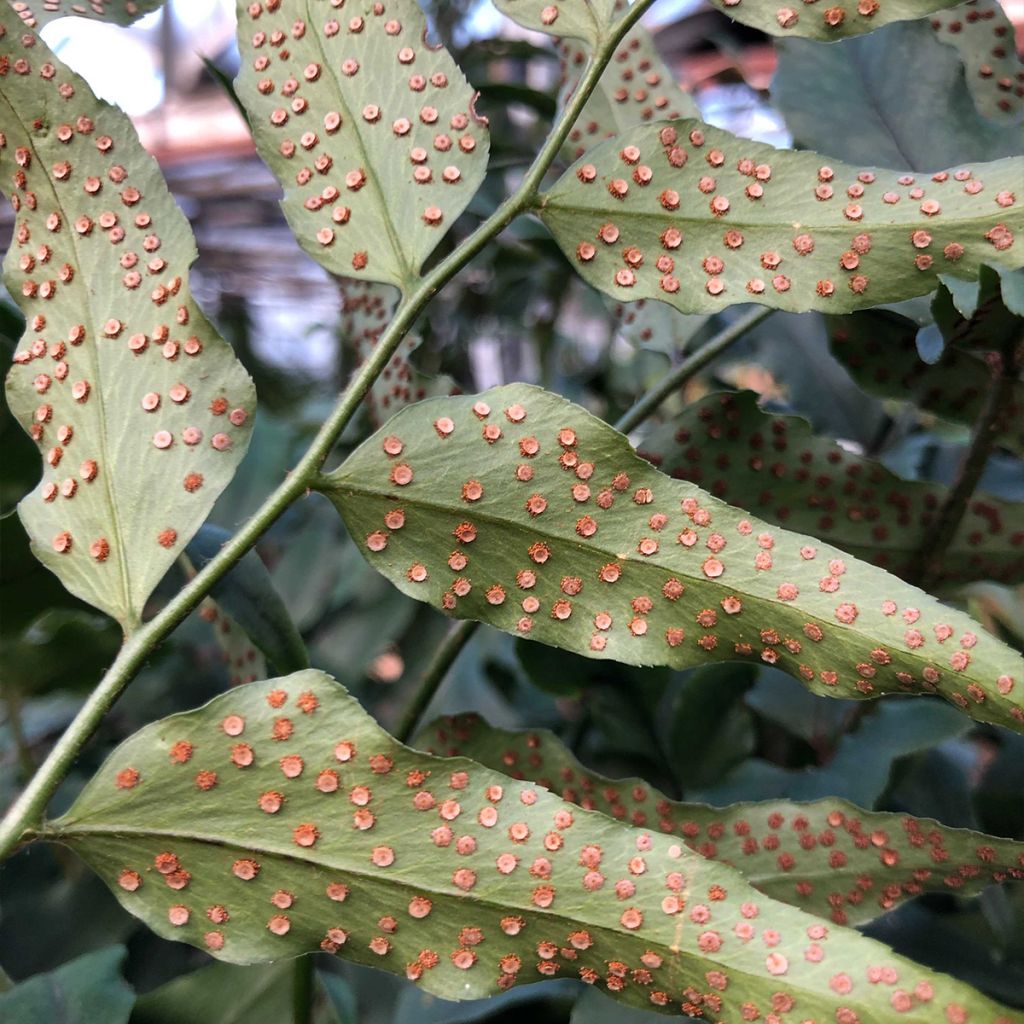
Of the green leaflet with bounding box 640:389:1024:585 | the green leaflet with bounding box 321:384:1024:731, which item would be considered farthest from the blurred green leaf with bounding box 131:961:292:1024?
the green leaflet with bounding box 640:389:1024:585

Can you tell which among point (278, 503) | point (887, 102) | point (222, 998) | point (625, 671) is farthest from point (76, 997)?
point (887, 102)

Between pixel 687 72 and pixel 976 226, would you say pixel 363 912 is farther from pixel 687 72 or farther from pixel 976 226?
pixel 687 72

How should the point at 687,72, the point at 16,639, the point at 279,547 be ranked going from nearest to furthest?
the point at 16,639, the point at 279,547, the point at 687,72

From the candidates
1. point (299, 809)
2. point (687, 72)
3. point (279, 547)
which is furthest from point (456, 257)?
point (687, 72)

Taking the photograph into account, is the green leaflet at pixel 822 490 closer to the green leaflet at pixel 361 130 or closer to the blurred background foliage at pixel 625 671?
the blurred background foliage at pixel 625 671

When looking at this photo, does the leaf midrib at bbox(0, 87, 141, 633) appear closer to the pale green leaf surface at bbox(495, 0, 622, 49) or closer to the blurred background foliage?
the blurred background foliage
